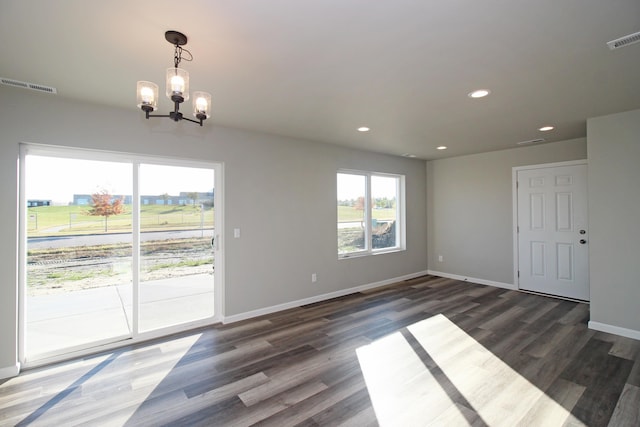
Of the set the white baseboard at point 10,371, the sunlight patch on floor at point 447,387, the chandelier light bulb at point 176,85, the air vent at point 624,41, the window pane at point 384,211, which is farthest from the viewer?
the window pane at point 384,211

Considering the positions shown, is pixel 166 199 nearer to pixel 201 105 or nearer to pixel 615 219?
pixel 201 105

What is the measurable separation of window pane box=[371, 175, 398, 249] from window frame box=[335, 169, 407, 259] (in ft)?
0.14

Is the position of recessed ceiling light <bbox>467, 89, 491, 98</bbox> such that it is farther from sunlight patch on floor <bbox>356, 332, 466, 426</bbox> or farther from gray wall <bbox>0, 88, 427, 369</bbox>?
sunlight patch on floor <bbox>356, 332, 466, 426</bbox>

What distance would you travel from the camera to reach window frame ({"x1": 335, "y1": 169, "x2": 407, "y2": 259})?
5.61 meters

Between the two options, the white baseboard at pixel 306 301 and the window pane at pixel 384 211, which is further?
the window pane at pixel 384 211

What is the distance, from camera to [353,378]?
106 inches

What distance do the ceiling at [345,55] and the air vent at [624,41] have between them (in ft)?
0.17

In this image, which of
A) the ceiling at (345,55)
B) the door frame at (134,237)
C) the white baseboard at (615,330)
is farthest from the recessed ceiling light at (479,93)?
the white baseboard at (615,330)

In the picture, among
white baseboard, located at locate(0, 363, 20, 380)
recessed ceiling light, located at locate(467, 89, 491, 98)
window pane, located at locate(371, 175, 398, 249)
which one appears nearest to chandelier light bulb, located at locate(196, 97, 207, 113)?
recessed ceiling light, located at locate(467, 89, 491, 98)

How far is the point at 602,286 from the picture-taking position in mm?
3707

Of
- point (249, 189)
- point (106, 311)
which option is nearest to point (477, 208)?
point (249, 189)

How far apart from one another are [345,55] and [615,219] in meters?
3.71

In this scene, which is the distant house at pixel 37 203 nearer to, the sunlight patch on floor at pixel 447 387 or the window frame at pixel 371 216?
the sunlight patch on floor at pixel 447 387

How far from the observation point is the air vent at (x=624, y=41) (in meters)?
2.00
